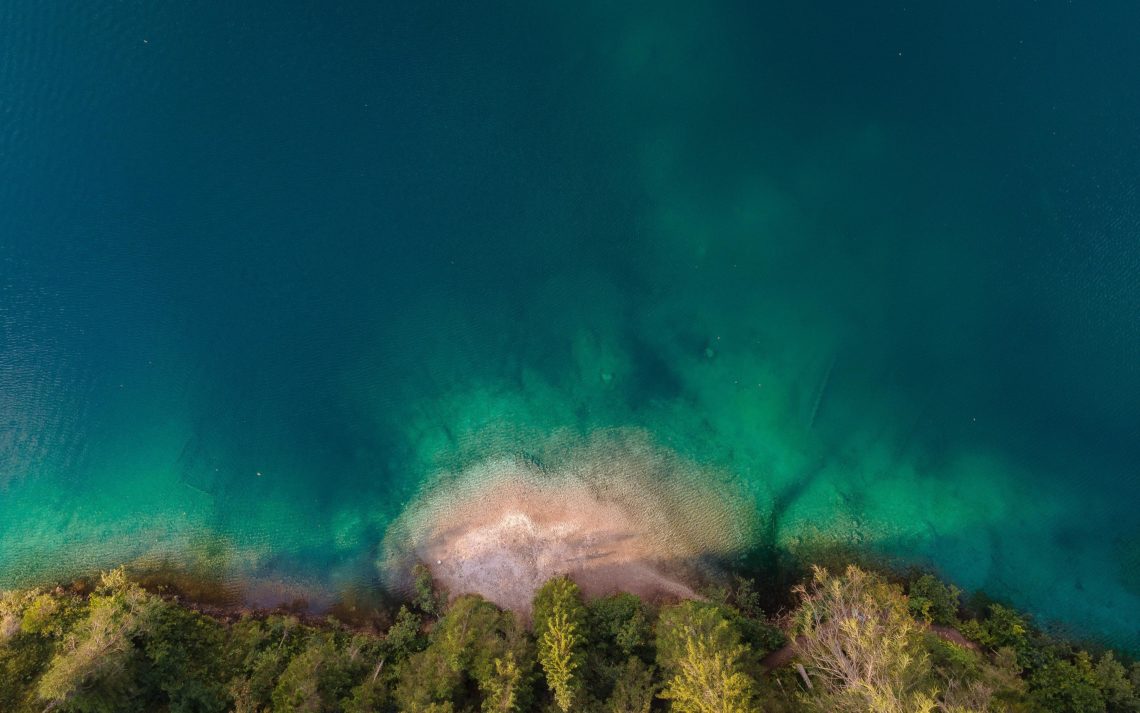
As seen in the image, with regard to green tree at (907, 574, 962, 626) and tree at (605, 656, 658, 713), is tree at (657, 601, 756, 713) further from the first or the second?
green tree at (907, 574, 962, 626)

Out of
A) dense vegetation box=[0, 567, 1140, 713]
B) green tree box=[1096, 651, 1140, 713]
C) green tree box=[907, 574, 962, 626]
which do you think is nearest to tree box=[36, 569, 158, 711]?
dense vegetation box=[0, 567, 1140, 713]

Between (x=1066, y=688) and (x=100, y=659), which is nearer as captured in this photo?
(x=100, y=659)

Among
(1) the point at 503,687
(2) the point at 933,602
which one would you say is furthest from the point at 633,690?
(2) the point at 933,602

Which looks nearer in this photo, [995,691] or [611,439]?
[995,691]

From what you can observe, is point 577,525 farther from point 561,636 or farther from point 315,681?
point 315,681

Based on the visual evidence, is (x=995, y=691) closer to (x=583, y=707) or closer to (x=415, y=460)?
(x=583, y=707)

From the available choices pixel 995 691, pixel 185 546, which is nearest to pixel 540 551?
pixel 185 546
